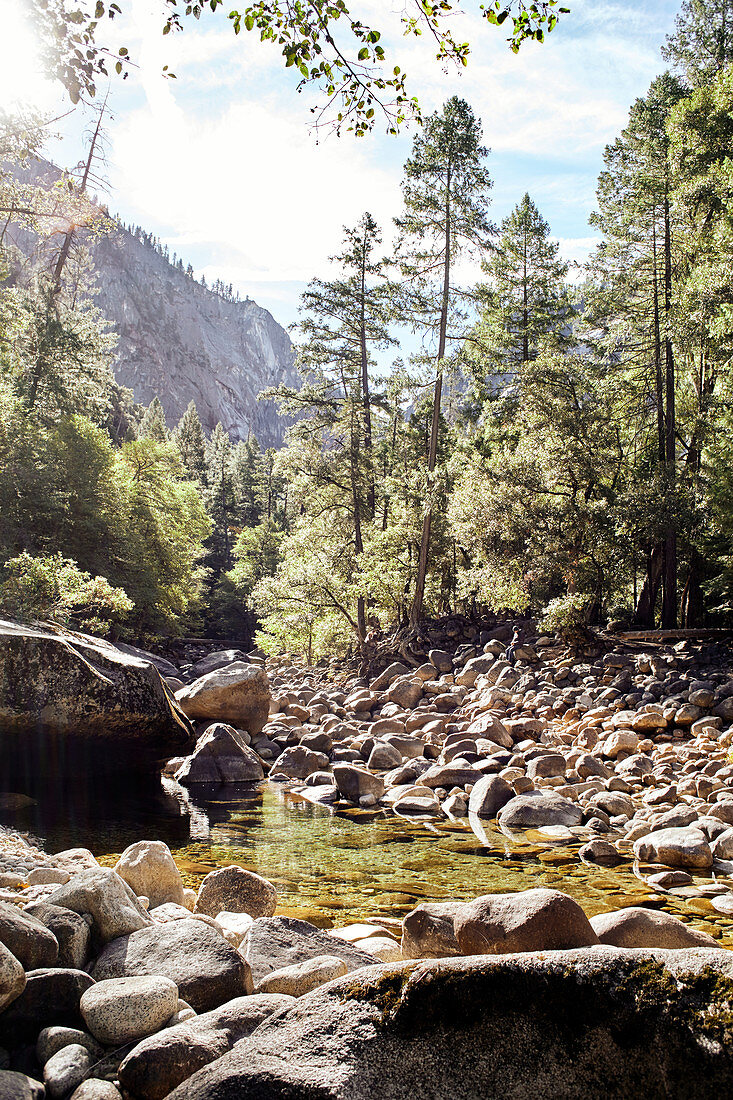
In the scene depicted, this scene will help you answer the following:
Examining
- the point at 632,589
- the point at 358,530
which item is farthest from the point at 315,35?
the point at 632,589

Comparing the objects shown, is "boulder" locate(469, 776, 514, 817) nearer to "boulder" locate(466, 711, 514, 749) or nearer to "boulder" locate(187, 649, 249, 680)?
"boulder" locate(466, 711, 514, 749)

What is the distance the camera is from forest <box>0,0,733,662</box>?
17.1m

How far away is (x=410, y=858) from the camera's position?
700 centimetres

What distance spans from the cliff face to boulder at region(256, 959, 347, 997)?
141 meters

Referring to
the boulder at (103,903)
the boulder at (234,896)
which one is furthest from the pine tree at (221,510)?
the boulder at (103,903)

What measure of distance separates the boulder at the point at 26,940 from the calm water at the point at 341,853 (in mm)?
2692

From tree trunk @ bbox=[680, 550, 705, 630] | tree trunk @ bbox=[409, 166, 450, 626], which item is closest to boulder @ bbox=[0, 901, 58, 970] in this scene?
tree trunk @ bbox=[409, 166, 450, 626]

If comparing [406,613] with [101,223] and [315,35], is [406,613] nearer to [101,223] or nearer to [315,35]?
Answer: [101,223]

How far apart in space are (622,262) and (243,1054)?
2312 centimetres

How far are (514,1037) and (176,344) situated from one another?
168956 millimetres

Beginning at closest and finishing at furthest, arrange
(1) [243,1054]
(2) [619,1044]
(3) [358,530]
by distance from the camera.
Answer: (2) [619,1044] → (1) [243,1054] → (3) [358,530]

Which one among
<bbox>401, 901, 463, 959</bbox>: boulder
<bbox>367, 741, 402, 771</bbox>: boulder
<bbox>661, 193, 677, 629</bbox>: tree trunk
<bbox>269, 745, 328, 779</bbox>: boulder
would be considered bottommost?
<bbox>269, 745, 328, 779</bbox>: boulder

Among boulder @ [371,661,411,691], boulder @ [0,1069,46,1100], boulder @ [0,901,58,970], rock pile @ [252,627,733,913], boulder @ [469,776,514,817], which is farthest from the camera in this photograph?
boulder @ [371,661,411,691]

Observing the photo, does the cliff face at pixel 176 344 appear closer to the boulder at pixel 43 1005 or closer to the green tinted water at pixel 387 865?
the green tinted water at pixel 387 865
